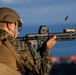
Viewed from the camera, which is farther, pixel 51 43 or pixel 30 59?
pixel 51 43

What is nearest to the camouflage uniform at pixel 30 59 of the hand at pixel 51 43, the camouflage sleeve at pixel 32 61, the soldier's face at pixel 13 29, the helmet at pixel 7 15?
the camouflage sleeve at pixel 32 61

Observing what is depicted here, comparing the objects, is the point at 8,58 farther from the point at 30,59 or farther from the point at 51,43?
the point at 51,43

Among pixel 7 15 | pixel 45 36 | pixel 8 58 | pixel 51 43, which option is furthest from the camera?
pixel 45 36

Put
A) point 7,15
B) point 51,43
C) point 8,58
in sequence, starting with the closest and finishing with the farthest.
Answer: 1. point 8,58
2. point 7,15
3. point 51,43

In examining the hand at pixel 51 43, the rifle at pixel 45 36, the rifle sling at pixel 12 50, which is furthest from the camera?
the rifle at pixel 45 36

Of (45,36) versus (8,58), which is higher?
(45,36)

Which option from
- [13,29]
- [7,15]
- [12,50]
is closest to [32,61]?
[12,50]

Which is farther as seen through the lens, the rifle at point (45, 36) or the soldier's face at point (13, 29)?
the rifle at point (45, 36)

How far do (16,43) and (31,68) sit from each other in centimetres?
47

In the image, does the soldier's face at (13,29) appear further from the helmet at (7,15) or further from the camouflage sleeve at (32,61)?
the camouflage sleeve at (32,61)

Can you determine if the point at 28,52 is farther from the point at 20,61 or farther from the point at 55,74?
the point at 55,74

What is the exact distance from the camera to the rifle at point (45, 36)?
1059cm

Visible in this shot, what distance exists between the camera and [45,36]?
10695 mm

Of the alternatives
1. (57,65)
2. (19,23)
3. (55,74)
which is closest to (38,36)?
(19,23)
